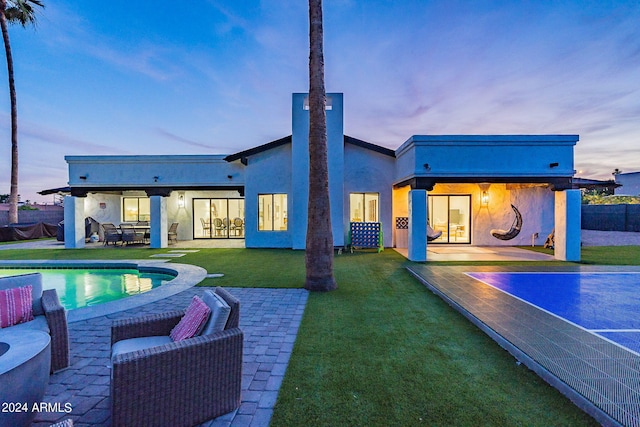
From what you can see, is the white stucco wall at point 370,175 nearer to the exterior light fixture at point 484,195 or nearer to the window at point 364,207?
the window at point 364,207

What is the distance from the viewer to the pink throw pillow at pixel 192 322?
266cm

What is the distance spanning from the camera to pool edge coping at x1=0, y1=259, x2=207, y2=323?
5172mm

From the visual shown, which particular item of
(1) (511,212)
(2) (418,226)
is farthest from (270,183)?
(1) (511,212)

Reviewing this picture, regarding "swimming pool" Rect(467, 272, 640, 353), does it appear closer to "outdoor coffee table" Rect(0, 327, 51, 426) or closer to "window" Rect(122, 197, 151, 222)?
"outdoor coffee table" Rect(0, 327, 51, 426)

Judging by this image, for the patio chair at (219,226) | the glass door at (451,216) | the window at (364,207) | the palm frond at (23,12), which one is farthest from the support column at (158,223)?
the glass door at (451,216)

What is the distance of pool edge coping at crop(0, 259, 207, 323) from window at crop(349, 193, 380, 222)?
24.4ft

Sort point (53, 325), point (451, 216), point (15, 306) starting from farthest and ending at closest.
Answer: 1. point (451, 216)
2. point (15, 306)
3. point (53, 325)

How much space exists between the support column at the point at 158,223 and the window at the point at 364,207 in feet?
29.7

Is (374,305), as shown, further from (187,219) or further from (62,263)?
(187,219)

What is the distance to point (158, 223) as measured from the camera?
14.4 meters

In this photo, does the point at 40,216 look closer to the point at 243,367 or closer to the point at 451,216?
the point at 243,367

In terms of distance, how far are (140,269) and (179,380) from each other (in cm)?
872

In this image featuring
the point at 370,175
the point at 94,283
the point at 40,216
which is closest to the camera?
the point at 94,283

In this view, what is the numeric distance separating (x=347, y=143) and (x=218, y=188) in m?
6.73
